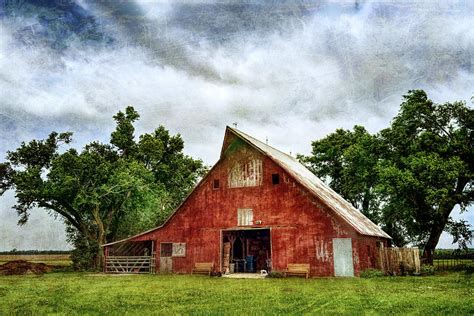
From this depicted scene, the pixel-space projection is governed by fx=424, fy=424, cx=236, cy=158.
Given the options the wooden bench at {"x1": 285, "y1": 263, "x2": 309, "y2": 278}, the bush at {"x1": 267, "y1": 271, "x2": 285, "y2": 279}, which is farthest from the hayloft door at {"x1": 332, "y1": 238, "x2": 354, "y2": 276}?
the bush at {"x1": 267, "y1": 271, "x2": 285, "y2": 279}

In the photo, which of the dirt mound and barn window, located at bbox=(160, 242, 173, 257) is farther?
the dirt mound

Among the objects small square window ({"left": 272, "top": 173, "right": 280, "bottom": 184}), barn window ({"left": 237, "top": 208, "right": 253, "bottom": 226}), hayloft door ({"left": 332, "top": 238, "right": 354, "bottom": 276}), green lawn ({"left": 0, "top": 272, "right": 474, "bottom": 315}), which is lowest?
green lawn ({"left": 0, "top": 272, "right": 474, "bottom": 315})

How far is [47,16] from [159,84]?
9.07 metres

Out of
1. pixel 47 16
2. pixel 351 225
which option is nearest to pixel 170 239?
pixel 351 225

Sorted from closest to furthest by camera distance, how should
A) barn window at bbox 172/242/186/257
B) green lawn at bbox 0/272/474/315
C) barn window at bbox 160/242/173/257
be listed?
1. green lawn at bbox 0/272/474/315
2. barn window at bbox 172/242/186/257
3. barn window at bbox 160/242/173/257

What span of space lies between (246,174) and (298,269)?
6.70m

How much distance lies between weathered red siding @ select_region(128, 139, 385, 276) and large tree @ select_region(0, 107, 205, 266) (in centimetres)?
930

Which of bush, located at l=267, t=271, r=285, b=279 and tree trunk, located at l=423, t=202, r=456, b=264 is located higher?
tree trunk, located at l=423, t=202, r=456, b=264

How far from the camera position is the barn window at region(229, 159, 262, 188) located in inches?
1045

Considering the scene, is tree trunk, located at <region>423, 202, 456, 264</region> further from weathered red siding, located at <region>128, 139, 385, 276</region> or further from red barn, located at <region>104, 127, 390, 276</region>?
weathered red siding, located at <region>128, 139, 385, 276</region>

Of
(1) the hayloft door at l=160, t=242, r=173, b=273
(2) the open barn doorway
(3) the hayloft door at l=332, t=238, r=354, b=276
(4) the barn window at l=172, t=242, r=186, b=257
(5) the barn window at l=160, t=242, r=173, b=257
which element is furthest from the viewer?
(2) the open barn doorway

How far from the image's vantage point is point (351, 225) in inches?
896

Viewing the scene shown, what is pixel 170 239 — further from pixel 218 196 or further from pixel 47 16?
pixel 47 16

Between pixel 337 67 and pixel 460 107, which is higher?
pixel 460 107
